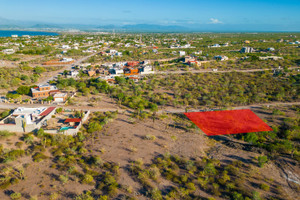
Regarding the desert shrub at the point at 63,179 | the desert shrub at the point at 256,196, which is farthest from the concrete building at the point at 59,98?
the desert shrub at the point at 256,196

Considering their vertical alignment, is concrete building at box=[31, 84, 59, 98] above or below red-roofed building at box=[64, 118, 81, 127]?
above

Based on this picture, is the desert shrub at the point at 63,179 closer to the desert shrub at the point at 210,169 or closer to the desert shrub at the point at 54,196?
the desert shrub at the point at 54,196

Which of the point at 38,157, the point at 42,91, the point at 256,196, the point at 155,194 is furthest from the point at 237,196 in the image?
the point at 42,91

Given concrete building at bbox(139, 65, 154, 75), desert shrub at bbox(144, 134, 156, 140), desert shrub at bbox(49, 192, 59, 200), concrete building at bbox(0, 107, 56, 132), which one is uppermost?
concrete building at bbox(139, 65, 154, 75)

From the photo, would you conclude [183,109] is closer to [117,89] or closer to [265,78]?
[117,89]

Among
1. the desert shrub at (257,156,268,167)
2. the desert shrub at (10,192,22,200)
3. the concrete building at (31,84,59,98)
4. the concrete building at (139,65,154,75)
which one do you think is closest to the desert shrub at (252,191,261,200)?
the desert shrub at (257,156,268,167)

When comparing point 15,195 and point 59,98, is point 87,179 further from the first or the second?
point 59,98

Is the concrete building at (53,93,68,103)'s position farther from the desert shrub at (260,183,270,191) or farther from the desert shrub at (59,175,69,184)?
the desert shrub at (260,183,270,191)
